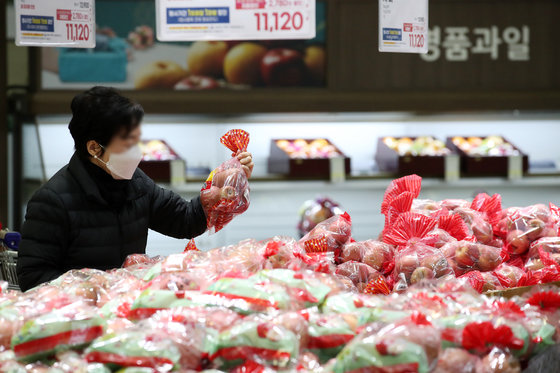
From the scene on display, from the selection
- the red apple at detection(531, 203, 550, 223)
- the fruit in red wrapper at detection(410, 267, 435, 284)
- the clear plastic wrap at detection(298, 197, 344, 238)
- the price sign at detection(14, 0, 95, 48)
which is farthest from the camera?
the clear plastic wrap at detection(298, 197, 344, 238)

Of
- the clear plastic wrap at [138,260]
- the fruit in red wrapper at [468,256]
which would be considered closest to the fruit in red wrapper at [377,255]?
the fruit in red wrapper at [468,256]

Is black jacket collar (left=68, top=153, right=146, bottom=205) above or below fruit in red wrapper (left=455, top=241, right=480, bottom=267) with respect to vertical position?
above

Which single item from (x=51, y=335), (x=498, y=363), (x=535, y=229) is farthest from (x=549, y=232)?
(x=51, y=335)

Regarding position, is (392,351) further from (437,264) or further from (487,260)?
(487,260)

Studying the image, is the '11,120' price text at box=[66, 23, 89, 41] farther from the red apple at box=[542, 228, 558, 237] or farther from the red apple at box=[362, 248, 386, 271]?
the red apple at box=[542, 228, 558, 237]

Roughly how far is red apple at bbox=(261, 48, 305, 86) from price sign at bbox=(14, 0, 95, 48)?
2.41 metres

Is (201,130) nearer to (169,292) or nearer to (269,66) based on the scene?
(269,66)

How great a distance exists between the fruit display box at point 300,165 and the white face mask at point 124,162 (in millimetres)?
2828

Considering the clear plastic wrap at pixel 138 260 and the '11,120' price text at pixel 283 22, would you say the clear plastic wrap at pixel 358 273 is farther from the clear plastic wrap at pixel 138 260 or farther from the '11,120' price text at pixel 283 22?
the '11,120' price text at pixel 283 22

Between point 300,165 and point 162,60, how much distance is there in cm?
134

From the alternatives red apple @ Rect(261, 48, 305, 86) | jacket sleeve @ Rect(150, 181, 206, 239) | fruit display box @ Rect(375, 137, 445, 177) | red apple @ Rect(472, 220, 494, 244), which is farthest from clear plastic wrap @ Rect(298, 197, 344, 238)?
red apple @ Rect(472, 220, 494, 244)

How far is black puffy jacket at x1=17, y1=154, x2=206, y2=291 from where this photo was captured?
7.95ft

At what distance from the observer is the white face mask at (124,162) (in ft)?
6.44

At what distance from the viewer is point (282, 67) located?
5.43 m
